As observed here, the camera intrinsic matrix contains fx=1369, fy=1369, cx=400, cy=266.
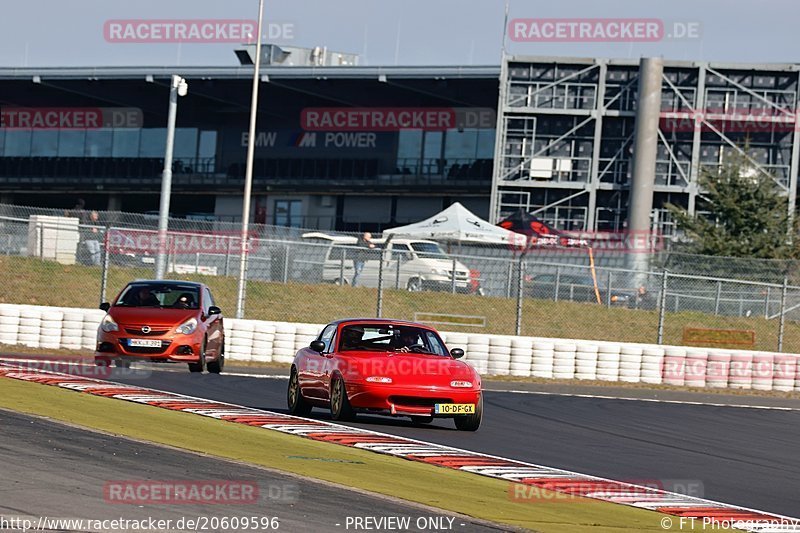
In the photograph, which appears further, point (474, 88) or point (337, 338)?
point (474, 88)

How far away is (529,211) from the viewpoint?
166 feet

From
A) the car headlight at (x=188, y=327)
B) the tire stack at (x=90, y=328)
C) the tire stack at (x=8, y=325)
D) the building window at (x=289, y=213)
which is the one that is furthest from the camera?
the building window at (x=289, y=213)

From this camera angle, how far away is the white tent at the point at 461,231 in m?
40.0

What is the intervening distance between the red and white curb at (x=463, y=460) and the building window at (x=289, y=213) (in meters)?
44.1

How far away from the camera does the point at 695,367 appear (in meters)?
26.9


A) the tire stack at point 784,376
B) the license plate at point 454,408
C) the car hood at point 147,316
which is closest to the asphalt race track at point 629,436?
the license plate at point 454,408

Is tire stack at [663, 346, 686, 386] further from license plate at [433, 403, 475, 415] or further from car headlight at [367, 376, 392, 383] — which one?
car headlight at [367, 376, 392, 383]

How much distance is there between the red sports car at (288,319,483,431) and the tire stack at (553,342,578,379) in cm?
1088

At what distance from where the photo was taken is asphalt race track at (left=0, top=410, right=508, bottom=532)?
25.7 feet

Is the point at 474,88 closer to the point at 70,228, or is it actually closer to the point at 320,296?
the point at 320,296

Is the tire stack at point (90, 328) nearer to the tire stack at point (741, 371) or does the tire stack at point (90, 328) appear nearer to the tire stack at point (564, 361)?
the tire stack at point (564, 361)

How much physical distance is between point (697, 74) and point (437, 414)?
38114mm

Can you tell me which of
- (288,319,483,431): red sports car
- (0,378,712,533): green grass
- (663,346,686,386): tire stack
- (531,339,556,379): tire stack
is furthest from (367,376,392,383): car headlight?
(663,346,686,386): tire stack

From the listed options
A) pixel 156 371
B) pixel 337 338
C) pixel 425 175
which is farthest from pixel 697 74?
pixel 337 338
